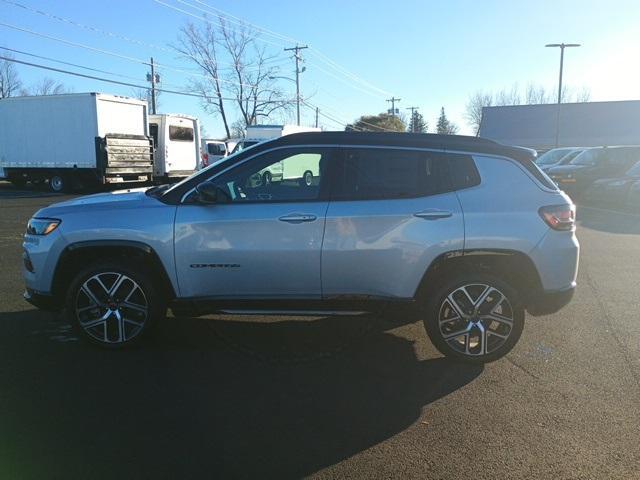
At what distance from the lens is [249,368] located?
14.3 feet

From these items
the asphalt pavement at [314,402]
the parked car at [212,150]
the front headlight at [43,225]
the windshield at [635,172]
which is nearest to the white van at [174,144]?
the parked car at [212,150]

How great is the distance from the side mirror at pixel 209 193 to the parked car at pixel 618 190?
1304cm

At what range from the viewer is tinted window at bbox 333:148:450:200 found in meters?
4.39

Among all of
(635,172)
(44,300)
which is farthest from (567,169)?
(44,300)

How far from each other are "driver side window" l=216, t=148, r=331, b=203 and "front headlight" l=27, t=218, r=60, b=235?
1.42m

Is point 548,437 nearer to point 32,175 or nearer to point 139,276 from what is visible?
point 139,276

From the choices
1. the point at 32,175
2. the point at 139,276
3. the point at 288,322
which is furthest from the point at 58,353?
the point at 32,175

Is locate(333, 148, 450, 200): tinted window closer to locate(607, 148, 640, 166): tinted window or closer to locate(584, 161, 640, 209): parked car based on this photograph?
locate(584, 161, 640, 209): parked car

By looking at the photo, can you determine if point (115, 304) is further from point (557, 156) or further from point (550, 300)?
point (557, 156)

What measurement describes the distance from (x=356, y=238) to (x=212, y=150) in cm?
2657

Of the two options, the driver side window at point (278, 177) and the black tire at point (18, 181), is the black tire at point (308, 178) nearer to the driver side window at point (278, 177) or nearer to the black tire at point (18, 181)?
the driver side window at point (278, 177)

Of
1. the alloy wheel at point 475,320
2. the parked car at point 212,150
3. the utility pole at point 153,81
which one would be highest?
the utility pole at point 153,81

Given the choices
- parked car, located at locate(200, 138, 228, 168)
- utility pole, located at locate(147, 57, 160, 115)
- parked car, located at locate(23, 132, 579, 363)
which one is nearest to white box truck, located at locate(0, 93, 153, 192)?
parked car, located at locate(200, 138, 228, 168)

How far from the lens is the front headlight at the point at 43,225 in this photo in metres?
4.56
